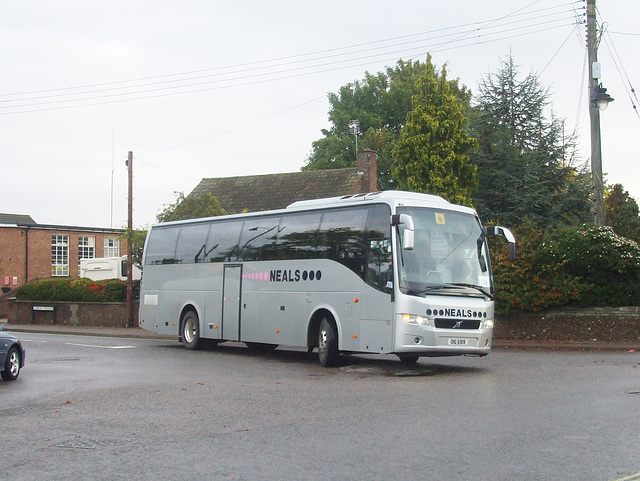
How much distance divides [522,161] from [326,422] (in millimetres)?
23480

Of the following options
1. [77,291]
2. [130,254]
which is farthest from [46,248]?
[130,254]

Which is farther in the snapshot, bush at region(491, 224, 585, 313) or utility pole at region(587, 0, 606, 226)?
bush at region(491, 224, 585, 313)

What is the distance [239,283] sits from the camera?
20.8 metres

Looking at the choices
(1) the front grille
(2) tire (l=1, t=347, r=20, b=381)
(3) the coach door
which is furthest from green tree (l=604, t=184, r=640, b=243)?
(2) tire (l=1, t=347, r=20, b=381)

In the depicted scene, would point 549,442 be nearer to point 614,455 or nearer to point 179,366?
point 614,455

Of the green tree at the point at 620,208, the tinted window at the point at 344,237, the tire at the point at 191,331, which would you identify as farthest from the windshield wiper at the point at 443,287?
the green tree at the point at 620,208

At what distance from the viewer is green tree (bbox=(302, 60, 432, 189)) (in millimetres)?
64812

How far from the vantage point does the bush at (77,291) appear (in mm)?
38594

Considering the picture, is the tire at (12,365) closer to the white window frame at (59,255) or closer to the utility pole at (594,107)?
the utility pole at (594,107)

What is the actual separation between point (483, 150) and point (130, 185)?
14.9 meters

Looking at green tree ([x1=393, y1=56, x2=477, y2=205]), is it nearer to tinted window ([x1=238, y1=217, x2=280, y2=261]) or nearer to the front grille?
tinted window ([x1=238, y1=217, x2=280, y2=261])

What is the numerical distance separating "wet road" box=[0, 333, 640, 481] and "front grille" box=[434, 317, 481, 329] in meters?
0.89

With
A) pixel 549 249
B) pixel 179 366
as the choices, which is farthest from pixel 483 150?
pixel 179 366

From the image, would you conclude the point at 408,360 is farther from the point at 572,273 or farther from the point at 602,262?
the point at 572,273
